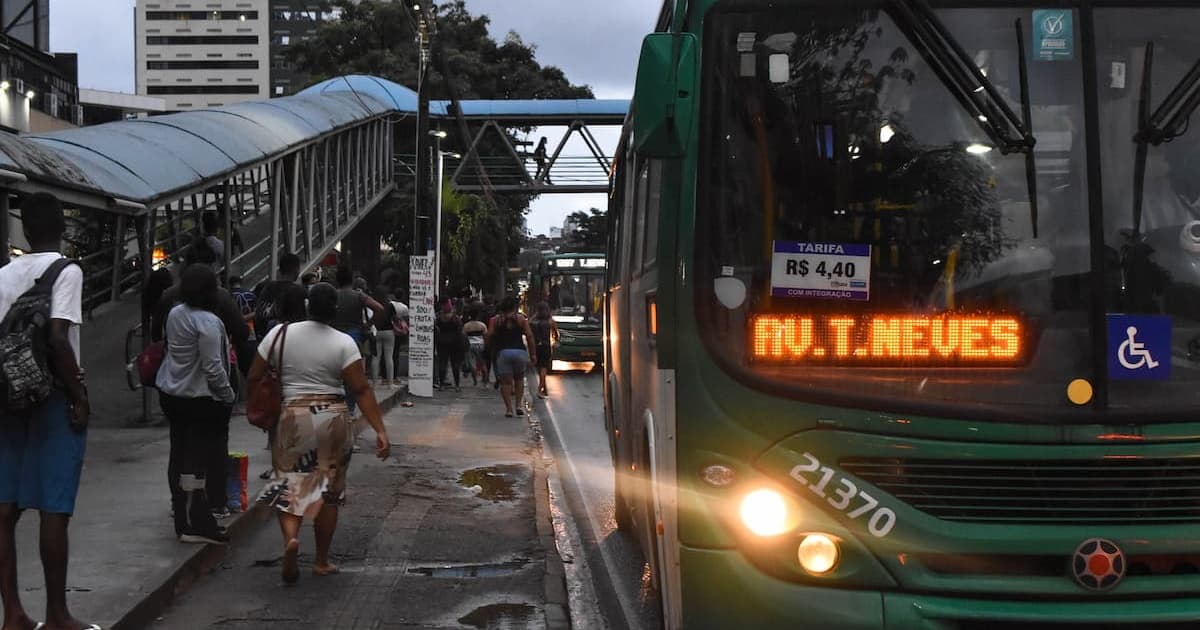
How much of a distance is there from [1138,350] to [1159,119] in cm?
81

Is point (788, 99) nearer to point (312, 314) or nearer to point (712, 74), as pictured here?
point (712, 74)

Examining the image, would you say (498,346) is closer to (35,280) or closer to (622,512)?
(622,512)

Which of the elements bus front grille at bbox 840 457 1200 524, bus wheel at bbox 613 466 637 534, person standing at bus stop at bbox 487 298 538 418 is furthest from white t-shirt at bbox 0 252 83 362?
person standing at bus stop at bbox 487 298 538 418

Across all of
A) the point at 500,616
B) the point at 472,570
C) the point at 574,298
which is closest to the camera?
the point at 500,616

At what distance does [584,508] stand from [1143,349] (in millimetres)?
6843

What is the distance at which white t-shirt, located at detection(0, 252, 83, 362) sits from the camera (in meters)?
5.30

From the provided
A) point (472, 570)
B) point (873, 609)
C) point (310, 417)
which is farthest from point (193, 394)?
point (873, 609)

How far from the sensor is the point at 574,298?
3378cm

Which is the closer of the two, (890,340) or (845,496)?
(845,496)

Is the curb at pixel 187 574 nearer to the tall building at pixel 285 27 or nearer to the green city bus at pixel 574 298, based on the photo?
the green city bus at pixel 574 298

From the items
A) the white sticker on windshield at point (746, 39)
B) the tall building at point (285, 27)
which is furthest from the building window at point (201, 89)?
the white sticker on windshield at point (746, 39)

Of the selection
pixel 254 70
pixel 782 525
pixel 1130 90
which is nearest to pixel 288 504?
pixel 782 525

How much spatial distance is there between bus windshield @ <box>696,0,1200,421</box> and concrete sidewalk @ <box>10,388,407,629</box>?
11.4 feet

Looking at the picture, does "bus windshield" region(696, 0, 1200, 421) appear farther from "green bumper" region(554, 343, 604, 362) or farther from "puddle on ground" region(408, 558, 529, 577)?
"green bumper" region(554, 343, 604, 362)
